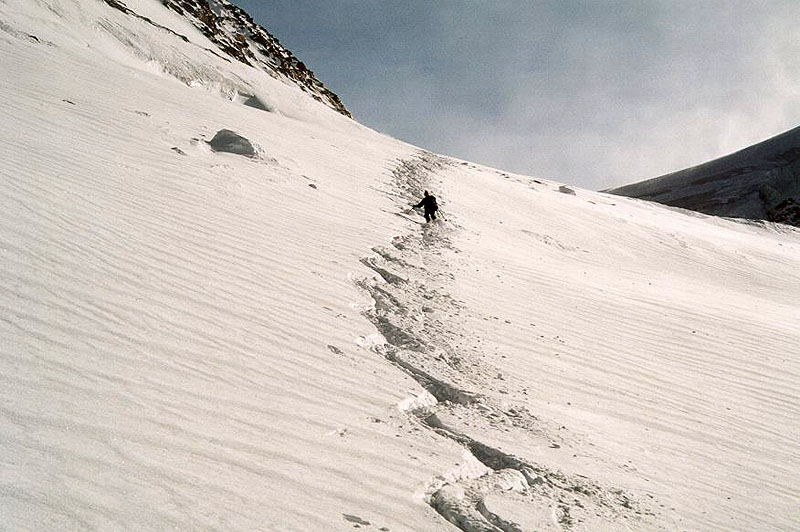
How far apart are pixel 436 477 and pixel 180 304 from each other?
230 centimetres

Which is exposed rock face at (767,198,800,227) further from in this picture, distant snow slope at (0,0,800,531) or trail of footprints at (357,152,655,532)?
trail of footprints at (357,152,655,532)

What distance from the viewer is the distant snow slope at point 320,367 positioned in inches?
86.0

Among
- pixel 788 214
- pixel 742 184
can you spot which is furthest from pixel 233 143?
pixel 742 184

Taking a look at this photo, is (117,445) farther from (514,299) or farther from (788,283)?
(788,283)

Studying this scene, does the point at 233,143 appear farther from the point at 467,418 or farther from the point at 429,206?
the point at 467,418

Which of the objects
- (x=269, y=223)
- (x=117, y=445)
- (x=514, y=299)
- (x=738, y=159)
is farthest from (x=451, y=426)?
(x=738, y=159)

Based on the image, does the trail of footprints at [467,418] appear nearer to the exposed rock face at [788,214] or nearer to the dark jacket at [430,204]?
the dark jacket at [430,204]

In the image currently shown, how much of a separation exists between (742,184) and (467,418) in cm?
6806

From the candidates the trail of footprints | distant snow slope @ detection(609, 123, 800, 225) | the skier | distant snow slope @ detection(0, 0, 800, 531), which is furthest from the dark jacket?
distant snow slope @ detection(609, 123, 800, 225)

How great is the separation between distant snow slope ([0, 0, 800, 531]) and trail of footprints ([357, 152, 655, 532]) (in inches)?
0.7

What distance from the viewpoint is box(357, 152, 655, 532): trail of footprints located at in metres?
2.39

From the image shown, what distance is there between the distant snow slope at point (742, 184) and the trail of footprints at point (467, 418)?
48829 mm

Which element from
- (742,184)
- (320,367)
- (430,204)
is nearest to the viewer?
(320,367)

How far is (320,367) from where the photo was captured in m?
3.43
